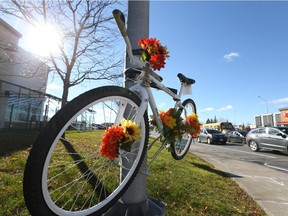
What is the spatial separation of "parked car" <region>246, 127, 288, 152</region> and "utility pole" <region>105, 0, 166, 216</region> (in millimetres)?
12000

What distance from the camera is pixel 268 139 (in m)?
12.7

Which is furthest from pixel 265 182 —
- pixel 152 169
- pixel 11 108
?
pixel 11 108

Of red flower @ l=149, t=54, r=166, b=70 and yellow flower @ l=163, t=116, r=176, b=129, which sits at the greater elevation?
red flower @ l=149, t=54, r=166, b=70

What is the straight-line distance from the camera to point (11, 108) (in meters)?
19.8

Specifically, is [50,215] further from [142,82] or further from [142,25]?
[142,25]

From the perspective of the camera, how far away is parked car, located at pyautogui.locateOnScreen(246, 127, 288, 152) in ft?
38.4

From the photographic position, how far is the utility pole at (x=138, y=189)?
200cm

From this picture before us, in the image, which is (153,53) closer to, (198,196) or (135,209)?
(135,209)

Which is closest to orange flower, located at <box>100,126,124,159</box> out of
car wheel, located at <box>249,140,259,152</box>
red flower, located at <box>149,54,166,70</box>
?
red flower, located at <box>149,54,166,70</box>

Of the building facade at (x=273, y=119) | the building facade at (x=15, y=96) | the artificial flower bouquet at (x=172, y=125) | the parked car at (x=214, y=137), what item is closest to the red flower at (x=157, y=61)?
the artificial flower bouquet at (x=172, y=125)

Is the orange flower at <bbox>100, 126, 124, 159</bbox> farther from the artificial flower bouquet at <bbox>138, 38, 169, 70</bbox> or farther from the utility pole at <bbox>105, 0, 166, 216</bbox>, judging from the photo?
the artificial flower bouquet at <bbox>138, 38, 169, 70</bbox>

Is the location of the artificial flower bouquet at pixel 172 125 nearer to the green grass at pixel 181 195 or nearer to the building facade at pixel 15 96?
→ the green grass at pixel 181 195

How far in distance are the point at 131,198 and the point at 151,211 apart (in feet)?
0.79

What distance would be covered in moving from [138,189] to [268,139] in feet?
42.7
